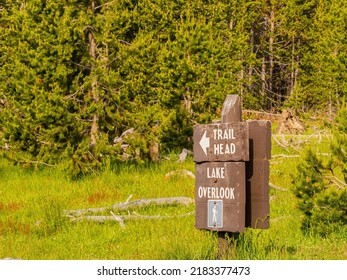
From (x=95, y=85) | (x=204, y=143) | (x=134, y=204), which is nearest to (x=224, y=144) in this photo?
(x=204, y=143)

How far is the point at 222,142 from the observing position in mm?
6375

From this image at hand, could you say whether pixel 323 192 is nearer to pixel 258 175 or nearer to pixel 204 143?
pixel 258 175

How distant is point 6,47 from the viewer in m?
17.9

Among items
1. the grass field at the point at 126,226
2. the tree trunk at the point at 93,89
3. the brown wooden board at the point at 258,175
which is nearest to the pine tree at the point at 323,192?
the grass field at the point at 126,226

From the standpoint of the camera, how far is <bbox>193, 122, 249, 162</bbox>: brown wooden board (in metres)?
6.21

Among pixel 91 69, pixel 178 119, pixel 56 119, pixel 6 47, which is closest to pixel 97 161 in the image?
pixel 56 119

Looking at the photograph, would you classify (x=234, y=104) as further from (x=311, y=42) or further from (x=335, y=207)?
(x=311, y=42)

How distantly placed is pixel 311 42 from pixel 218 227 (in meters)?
31.4

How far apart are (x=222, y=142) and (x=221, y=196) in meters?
0.58

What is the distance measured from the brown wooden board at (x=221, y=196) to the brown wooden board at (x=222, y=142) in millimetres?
86

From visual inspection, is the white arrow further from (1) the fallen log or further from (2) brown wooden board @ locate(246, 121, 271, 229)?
(1) the fallen log

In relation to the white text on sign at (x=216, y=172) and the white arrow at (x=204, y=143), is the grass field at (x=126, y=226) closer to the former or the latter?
the white text on sign at (x=216, y=172)

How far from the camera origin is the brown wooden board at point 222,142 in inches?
244

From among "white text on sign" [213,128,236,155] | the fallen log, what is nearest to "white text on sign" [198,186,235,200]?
"white text on sign" [213,128,236,155]
